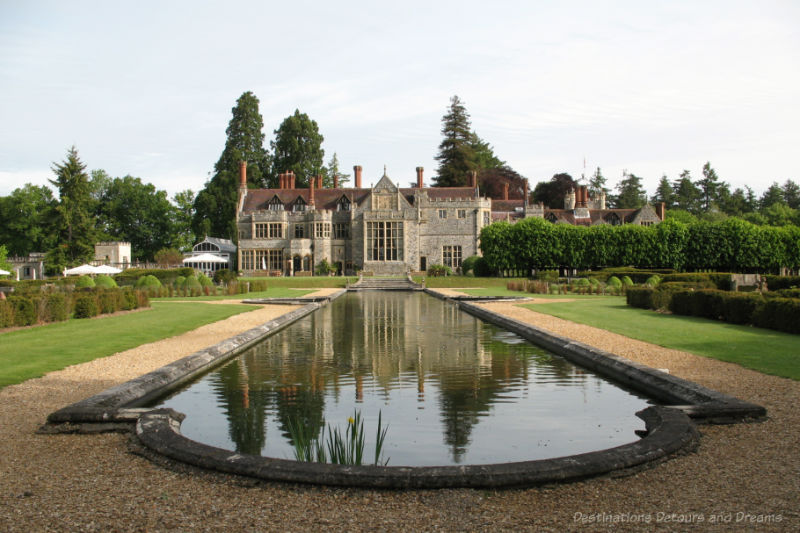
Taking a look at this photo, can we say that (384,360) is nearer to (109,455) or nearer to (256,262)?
(109,455)

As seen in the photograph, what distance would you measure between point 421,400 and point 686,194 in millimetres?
94750

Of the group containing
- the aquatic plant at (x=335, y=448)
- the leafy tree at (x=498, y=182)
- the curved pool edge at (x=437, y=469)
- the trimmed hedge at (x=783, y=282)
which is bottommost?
the aquatic plant at (x=335, y=448)

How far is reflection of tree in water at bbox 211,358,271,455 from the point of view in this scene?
19.2 feet

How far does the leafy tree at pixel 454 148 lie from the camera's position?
73562 mm

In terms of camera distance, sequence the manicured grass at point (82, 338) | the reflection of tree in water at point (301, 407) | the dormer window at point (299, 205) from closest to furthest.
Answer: the reflection of tree in water at point (301, 407), the manicured grass at point (82, 338), the dormer window at point (299, 205)

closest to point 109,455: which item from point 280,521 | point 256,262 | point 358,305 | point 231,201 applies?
point 280,521

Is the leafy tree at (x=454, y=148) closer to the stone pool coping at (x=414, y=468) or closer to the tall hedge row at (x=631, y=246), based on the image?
the tall hedge row at (x=631, y=246)

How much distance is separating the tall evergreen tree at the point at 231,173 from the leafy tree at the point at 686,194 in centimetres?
6122

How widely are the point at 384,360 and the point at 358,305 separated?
1332 centimetres

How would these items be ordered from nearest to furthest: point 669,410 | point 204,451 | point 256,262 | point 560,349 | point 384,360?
point 204,451 < point 669,410 < point 384,360 < point 560,349 < point 256,262

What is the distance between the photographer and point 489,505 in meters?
3.94

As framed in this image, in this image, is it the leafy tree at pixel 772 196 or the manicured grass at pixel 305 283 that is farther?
the leafy tree at pixel 772 196

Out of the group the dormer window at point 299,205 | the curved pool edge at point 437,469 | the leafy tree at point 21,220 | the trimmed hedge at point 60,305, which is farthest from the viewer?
the leafy tree at point 21,220

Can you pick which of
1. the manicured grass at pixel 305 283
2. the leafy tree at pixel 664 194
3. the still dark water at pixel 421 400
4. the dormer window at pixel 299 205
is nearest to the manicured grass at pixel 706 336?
the still dark water at pixel 421 400
